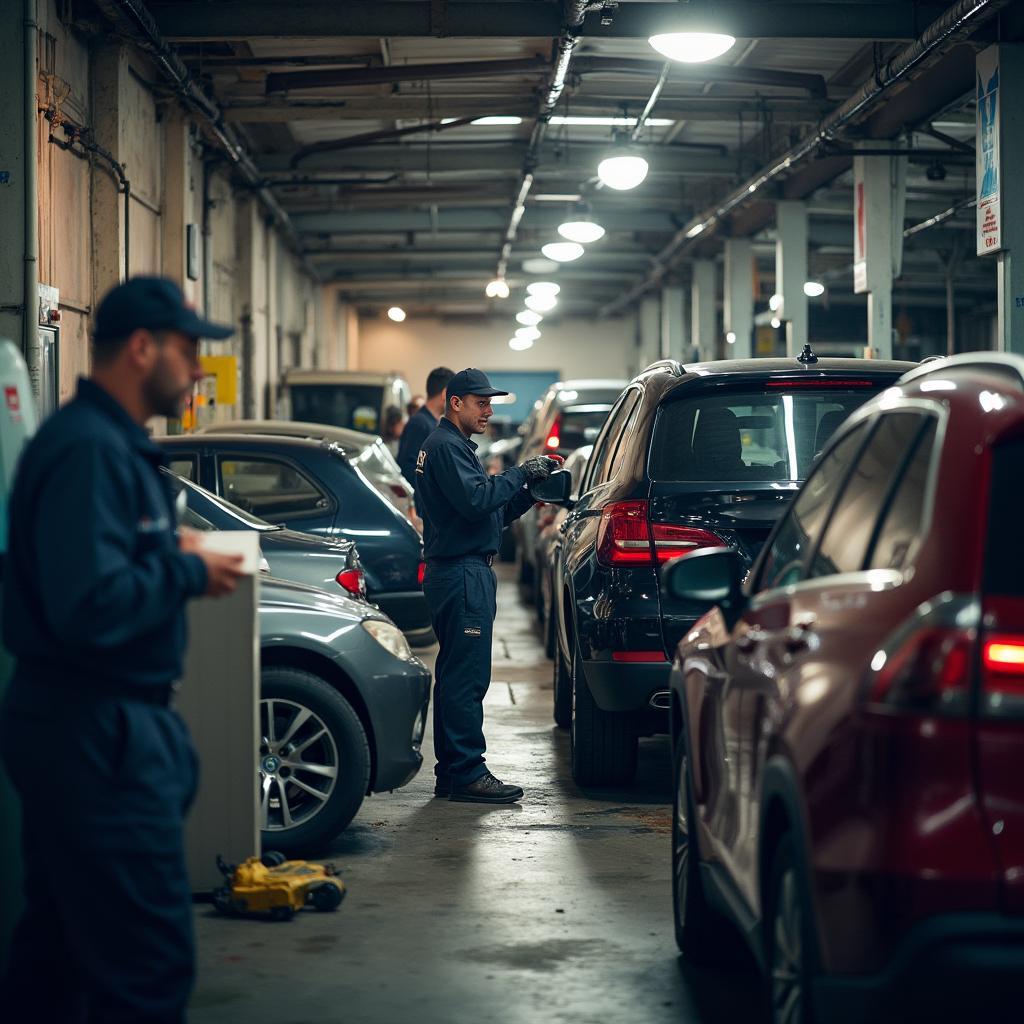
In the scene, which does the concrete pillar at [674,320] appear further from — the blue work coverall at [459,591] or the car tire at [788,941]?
the car tire at [788,941]

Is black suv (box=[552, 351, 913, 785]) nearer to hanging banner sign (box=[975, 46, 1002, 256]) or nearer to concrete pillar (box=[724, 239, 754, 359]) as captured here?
hanging banner sign (box=[975, 46, 1002, 256])

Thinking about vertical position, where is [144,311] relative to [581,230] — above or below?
below

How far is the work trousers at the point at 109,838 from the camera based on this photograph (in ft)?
10.4

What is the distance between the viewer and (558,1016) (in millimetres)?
4625

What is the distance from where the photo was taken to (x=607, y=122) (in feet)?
65.7

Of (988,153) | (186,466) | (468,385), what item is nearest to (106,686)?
(468,385)

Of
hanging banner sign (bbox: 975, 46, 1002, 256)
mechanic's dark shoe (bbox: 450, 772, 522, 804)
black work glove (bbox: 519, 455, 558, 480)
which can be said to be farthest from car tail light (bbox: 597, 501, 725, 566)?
hanging banner sign (bbox: 975, 46, 1002, 256)

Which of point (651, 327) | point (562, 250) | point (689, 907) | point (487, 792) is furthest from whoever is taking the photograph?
point (651, 327)

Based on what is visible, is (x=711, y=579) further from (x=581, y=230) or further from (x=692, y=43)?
(x=581, y=230)

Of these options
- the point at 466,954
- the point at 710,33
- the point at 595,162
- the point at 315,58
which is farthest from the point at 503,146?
the point at 466,954

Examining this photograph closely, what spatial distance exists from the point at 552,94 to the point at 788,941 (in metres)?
12.9

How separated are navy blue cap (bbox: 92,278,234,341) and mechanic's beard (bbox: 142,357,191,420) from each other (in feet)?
0.25

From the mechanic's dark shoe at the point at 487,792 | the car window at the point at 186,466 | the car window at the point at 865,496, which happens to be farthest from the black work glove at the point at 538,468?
the car window at the point at 865,496

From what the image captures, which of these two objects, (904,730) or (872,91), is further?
(872,91)
